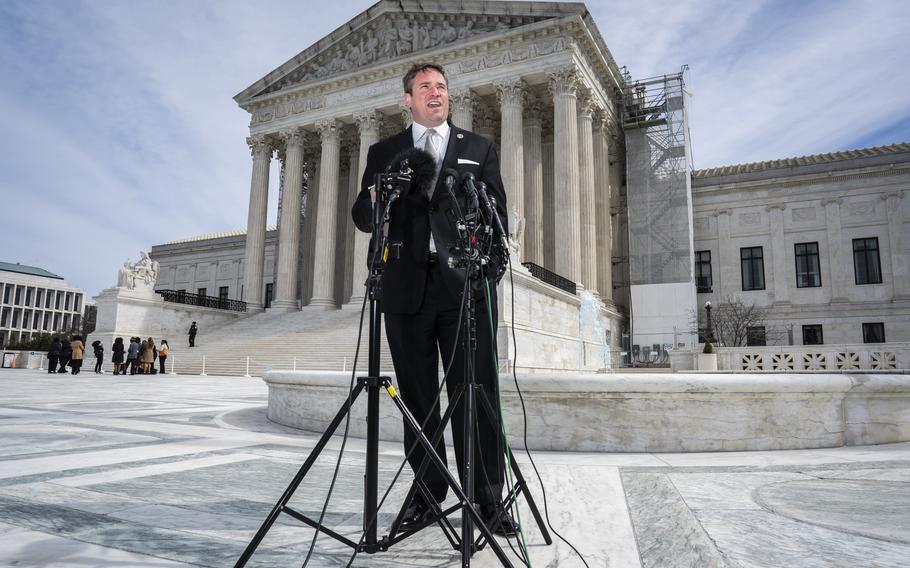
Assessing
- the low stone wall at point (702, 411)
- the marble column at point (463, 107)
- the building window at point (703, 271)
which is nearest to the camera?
the low stone wall at point (702, 411)

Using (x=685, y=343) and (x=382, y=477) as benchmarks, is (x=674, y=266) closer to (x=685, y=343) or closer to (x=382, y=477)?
(x=685, y=343)

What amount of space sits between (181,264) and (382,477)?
58.1 metres

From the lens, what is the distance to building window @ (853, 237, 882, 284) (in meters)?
33.8

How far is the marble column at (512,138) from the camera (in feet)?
91.4

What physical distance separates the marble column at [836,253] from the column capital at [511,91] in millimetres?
19952

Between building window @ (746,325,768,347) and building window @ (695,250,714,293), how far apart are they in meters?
3.76

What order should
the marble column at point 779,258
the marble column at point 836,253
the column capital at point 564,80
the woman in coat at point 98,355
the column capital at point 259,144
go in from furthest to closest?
the column capital at point 259,144
the marble column at point 779,258
the marble column at point 836,253
the column capital at point 564,80
the woman in coat at point 98,355

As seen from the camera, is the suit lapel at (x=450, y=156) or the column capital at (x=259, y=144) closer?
the suit lapel at (x=450, y=156)

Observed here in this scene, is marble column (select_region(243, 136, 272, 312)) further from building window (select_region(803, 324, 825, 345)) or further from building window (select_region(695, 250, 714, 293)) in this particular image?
building window (select_region(803, 324, 825, 345))

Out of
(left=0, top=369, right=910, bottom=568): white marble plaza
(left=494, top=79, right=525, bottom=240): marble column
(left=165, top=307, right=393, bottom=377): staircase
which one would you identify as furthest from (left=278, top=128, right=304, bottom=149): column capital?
(left=0, top=369, right=910, bottom=568): white marble plaza

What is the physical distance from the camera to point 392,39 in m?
32.8

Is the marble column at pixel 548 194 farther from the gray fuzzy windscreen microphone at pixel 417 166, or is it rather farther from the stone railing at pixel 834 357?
the gray fuzzy windscreen microphone at pixel 417 166

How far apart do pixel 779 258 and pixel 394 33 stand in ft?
84.7

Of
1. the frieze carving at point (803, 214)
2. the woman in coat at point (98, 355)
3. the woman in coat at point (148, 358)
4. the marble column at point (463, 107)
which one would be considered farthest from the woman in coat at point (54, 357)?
the frieze carving at point (803, 214)
